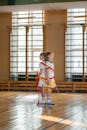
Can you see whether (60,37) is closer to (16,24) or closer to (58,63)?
(58,63)

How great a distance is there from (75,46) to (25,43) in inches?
96.0

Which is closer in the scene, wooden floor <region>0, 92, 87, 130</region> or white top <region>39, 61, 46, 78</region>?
wooden floor <region>0, 92, 87, 130</region>

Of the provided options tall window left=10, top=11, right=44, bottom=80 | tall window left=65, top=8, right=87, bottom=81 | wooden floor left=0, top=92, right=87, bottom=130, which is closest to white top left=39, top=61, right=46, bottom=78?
wooden floor left=0, top=92, right=87, bottom=130

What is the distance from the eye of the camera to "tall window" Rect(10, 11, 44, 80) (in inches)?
661

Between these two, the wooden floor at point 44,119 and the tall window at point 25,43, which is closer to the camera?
the wooden floor at point 44,119

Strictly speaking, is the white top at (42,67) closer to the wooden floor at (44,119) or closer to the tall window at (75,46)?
the wooden floor at (44,119)

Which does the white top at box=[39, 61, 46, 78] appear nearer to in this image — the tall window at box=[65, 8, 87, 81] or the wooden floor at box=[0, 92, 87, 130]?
the wooden floor at box=[0, 92, 87, 130]

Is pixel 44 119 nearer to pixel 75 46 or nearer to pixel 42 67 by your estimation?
pixel 42 67

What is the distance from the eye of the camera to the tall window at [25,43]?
16.8 m

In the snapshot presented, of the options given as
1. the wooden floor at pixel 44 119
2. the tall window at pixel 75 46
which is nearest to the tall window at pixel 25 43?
the tall window at pixel 75 46

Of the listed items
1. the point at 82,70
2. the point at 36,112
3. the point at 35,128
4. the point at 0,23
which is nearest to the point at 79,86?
the point at 82,70

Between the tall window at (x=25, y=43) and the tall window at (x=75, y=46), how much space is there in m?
1.35

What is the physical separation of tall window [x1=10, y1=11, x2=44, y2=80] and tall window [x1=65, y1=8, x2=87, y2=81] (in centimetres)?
135

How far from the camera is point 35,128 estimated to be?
6.02m
